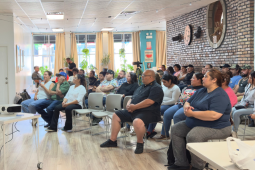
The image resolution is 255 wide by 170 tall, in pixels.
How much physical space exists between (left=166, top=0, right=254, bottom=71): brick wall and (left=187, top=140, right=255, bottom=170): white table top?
5.63 m

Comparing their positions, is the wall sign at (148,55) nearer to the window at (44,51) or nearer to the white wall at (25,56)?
the window at (44,51)

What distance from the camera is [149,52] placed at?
56.3 ft

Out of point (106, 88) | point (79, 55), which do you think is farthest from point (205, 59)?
point (79, 55)

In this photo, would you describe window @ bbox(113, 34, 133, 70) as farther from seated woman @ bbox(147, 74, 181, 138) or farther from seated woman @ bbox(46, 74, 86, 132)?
seated woman @ bbox(147, 74, 181, 138)

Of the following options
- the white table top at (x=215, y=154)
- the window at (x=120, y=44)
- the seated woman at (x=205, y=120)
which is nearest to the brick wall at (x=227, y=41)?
the seated woman at (x=205, y=120)

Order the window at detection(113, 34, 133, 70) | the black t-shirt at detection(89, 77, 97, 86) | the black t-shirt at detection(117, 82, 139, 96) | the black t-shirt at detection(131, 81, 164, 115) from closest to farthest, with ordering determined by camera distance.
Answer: the black t-shirt at detection(131, 81, 164, 115) < the black t-shirt at detection(117, 82, 139, 96) < the black t-shirt at detection(89, 77, 97, 86) < the window at detection(113, 34, 133, 70)

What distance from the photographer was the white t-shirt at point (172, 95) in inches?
203

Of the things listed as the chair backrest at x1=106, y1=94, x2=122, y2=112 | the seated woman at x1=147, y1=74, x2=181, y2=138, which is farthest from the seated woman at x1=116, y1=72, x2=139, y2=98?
the seated woman at x1=147, y1=74, x2=181, y2=138

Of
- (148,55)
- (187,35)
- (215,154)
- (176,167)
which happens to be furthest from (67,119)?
(148,55)

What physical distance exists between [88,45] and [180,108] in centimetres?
1372

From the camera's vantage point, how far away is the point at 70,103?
596cm

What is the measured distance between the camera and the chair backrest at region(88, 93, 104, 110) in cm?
590

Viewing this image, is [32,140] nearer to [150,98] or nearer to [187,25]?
[150,98]

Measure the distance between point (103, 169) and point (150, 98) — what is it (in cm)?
137
